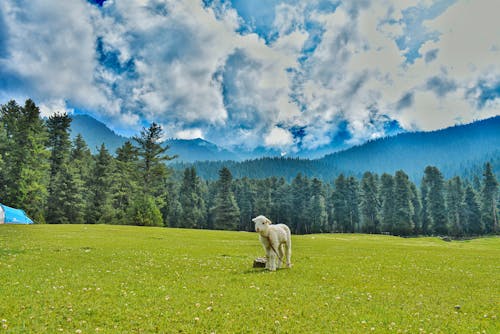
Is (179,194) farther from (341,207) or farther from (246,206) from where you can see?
(341,207)

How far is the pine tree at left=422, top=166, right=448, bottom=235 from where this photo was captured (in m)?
103

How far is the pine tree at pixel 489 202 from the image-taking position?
10467 centimetres

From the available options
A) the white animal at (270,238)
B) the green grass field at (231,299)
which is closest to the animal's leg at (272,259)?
the white animal at (270,238)

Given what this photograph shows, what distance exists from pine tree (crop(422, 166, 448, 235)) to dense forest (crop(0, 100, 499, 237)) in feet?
0.99

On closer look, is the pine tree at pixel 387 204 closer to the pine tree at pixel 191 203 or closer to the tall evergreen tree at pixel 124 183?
the pine tree at pixel 191 203

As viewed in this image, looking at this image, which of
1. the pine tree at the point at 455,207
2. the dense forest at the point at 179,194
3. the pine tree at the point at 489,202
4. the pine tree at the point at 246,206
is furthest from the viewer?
the pine tree at the point at 246,206

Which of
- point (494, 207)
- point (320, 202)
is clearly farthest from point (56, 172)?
point (494, 207)

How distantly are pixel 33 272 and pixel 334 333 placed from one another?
1283 cm

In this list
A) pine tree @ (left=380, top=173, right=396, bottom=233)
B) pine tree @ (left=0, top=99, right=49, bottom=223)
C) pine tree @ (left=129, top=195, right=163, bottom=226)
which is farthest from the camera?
pine tree @ (left=380, top=173, right=396, bottom=233)

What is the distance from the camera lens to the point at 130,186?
72.1 m

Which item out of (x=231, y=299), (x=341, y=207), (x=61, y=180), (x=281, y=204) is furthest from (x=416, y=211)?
(x=231, y=299)

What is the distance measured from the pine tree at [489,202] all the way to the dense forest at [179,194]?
275 mm

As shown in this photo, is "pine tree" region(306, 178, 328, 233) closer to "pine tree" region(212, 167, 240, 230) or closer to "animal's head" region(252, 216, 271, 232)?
"pine tree" region(212, 167, 240, 230)

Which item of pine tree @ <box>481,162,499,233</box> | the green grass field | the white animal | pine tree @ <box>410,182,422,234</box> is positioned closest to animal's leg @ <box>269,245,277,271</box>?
the white animal
